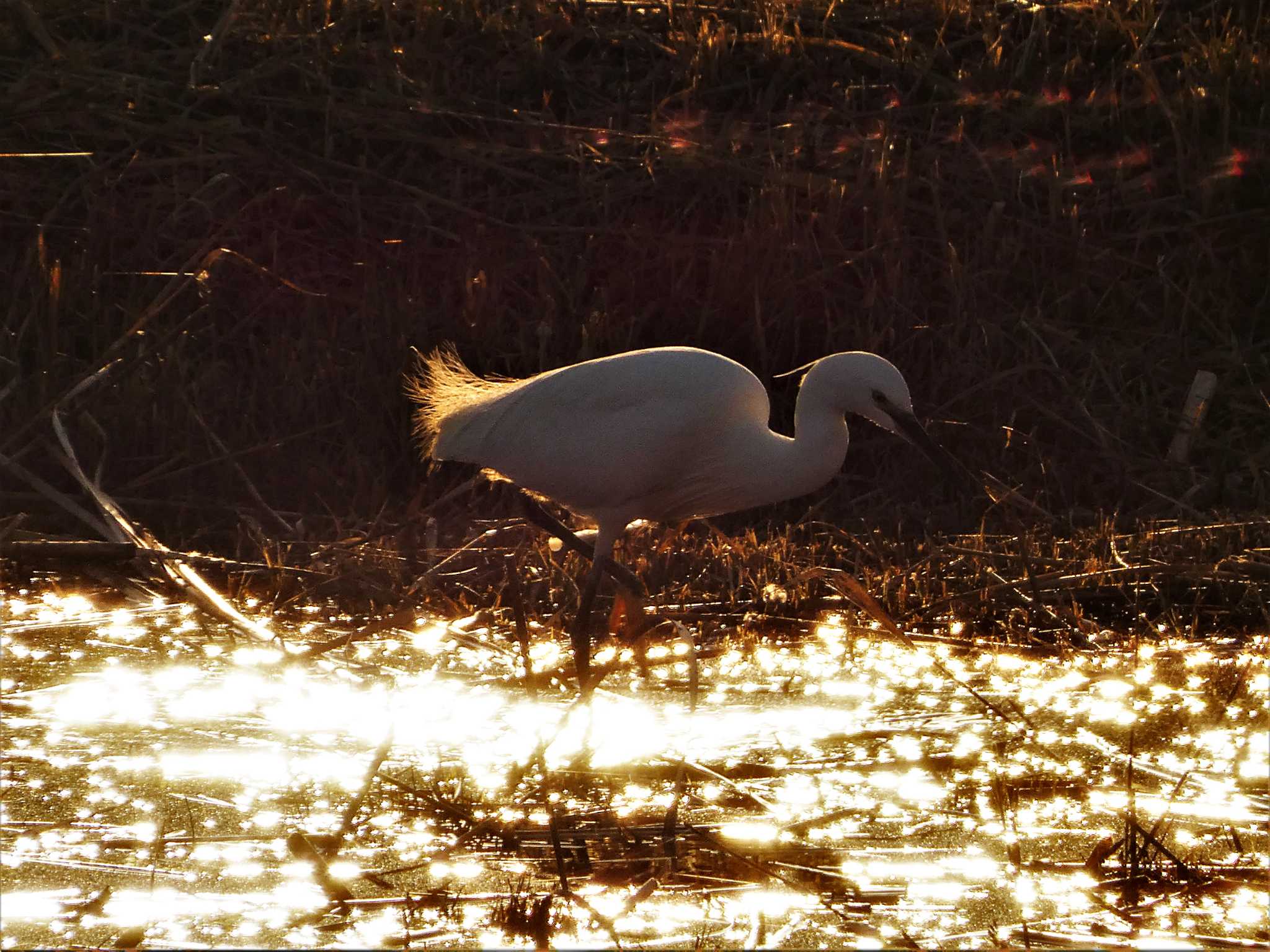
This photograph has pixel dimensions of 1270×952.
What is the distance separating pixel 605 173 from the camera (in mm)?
7852

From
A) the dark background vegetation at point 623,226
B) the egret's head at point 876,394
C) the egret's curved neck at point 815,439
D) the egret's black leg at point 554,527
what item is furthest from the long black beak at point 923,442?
the dark background vegetation at point 623,226

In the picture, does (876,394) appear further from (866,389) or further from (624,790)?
(624,790)

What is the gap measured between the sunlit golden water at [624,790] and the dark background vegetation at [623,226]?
1.62 metres

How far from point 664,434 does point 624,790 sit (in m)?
1.38

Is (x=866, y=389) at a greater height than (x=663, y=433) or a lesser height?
greater

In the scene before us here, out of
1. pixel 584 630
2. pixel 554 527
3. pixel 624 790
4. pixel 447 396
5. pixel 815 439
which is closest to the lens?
pixel 624 790

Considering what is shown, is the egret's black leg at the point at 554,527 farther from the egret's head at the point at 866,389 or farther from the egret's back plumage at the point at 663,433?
the egret's head at the point at 866,389

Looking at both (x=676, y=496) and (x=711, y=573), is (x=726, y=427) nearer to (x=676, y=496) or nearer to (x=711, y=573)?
(x=676, y=496)

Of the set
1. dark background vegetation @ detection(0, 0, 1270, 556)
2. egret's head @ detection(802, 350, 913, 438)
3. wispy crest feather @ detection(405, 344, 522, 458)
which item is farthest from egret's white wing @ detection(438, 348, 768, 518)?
dark background vegetation @ detection(0, 0, 1270, 556)

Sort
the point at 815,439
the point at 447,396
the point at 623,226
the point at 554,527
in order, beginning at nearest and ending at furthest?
1. the point at 815,439
2. the point at 554,527
3. the point at 447,396
4. the point at 623,226

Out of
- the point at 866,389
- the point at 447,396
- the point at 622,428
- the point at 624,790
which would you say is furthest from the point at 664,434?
the point at 624,790

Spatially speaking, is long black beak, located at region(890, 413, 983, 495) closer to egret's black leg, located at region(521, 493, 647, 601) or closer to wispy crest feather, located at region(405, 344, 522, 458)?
egret's black leg, located at region(521, 493, 647, 601)

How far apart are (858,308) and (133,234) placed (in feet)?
10.7

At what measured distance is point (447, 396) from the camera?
5426mm
